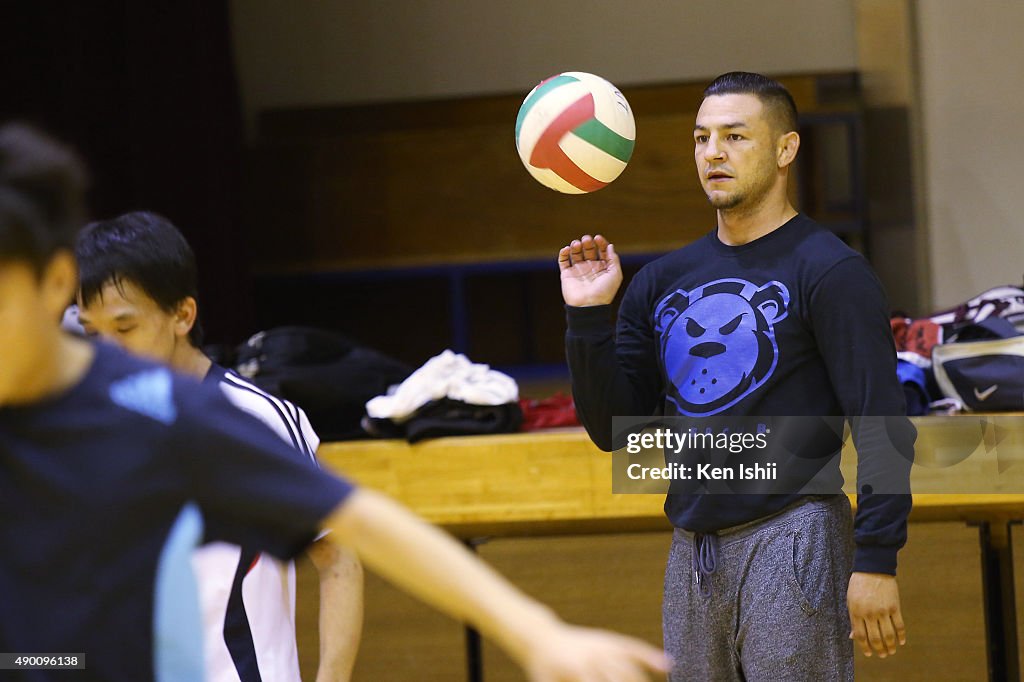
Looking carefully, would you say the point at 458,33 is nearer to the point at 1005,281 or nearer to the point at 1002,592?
the point at 1005,281

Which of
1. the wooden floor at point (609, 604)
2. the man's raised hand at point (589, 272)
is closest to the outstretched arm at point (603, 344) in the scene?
the man's raised hand at point (589, 272)

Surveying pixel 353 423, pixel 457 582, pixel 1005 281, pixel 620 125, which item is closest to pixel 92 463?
pixel 457 582

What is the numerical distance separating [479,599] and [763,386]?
4.88 ft

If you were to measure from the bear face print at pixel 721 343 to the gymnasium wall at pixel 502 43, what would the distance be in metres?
4.85

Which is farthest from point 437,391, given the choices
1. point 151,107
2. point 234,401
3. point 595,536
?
point 151,107

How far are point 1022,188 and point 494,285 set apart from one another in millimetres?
3095

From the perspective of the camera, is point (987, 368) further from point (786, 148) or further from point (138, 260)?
point (138, 260)

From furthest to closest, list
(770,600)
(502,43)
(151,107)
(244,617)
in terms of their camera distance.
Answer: (502,43)
(151,107)
(770,600)
(244,617)

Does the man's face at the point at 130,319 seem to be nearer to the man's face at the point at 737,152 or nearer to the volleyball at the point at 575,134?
the volleyball at the point at 575,134

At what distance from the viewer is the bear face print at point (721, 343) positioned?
265 cm

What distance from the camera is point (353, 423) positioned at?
13.5ft

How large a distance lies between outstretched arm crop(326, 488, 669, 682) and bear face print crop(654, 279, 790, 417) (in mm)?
1436

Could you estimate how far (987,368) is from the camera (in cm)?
372

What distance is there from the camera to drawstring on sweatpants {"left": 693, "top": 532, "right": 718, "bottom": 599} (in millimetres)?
2637
